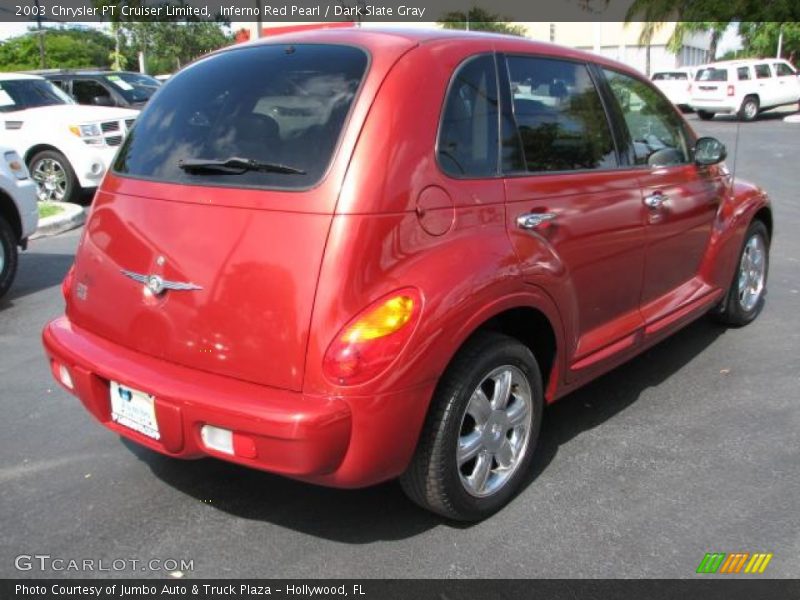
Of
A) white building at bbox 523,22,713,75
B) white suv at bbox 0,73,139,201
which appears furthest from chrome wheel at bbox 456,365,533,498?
white building at bbox 523,22,713,75


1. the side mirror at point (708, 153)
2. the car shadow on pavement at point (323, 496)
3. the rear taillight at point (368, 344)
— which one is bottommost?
the car shadow on pavement at point (323, 496)

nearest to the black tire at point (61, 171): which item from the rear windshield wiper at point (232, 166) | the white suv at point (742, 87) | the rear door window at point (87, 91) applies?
the rear door window at point (87, 91)

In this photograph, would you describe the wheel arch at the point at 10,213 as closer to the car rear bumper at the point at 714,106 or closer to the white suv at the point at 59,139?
the white suv at the point at 59,139

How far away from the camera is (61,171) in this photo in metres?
10.6

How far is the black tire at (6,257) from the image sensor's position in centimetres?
625

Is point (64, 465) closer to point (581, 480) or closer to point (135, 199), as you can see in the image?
point (135, 199)

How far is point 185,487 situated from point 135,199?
124 centimetres

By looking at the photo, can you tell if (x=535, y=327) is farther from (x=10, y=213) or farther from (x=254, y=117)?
(x=10, y=213)

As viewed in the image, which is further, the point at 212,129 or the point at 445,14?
the point at 445,14

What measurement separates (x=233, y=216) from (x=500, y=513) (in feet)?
5.14

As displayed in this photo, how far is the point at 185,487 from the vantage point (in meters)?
3.35

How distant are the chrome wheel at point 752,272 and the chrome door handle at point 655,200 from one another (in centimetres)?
141

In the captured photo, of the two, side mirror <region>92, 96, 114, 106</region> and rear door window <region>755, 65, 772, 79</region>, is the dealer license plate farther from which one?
rear door window <region>755, 65, 772, 79</region>
